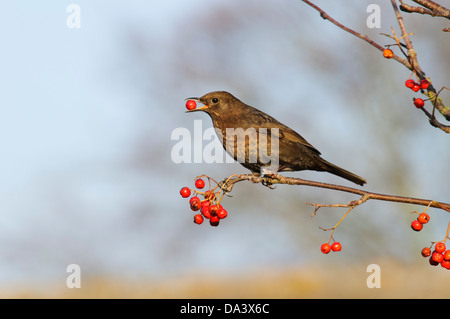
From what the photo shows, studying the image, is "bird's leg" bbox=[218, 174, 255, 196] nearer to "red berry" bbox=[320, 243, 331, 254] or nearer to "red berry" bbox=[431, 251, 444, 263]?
"red berry" bbox=[320, 243, 331, 254]

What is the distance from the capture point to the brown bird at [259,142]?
181 inches

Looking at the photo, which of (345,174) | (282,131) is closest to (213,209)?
(345,174)

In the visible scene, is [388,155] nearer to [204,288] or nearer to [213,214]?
[204,288]

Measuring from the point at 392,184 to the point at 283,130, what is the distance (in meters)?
2.73

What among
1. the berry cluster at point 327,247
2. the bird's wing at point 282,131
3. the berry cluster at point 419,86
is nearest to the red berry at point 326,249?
the berry cluster at point 327,247

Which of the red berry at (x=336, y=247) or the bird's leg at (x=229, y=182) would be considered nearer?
the bird's leg at (x=229, y=182)

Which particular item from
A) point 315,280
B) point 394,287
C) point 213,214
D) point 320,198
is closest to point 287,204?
point 320,198

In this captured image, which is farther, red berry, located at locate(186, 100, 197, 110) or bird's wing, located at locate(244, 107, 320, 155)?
bird's wing, located at locate(244, 107, 320, 155)

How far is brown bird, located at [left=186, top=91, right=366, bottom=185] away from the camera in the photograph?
181 inches

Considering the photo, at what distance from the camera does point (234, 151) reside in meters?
Answer: 4.61

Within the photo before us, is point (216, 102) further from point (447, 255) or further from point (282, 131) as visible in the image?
point (447, 255)

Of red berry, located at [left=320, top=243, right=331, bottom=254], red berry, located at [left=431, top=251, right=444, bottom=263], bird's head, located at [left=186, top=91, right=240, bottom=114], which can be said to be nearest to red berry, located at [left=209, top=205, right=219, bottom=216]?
red berry, located at [left=320, top=243, right=331, bottom=254]

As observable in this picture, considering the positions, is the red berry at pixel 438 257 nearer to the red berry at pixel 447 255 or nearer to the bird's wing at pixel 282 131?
the red berry at pixel 447 255

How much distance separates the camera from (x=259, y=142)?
4.70 m
